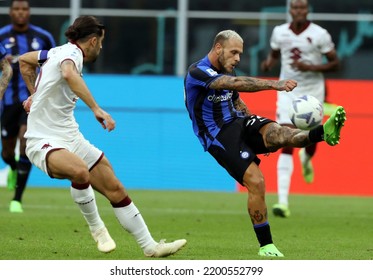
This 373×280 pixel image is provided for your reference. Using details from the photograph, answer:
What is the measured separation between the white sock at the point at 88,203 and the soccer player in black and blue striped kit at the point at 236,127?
1250 millimetres

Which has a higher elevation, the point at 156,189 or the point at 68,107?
the point at 68,107

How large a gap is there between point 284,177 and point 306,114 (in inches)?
187

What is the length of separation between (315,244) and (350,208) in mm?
5645

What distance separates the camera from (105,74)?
23.4 metres

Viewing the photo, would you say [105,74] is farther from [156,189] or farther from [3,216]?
[3,216]

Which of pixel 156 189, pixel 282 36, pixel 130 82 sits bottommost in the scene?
pixel 156 189

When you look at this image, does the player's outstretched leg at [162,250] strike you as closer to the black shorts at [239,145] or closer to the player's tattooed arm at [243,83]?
the black shorts at [239,145]

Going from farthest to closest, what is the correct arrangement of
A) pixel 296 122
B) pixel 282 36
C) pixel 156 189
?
1. pixel 156 189
2. pixel 282 36
3. pixel 296 122

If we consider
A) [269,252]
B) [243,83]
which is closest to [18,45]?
[243,83]

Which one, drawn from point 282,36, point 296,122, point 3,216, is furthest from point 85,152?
point 282,36

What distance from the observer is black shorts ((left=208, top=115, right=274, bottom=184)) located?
10426mm

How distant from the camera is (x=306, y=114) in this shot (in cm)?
1070

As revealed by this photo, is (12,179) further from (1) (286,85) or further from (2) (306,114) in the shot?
(1) (286,85)

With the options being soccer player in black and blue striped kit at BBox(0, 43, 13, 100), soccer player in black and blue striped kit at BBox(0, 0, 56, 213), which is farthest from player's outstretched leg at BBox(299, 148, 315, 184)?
soccer player in black and blue striped kit at BBox(0, 43, 13, 100)
